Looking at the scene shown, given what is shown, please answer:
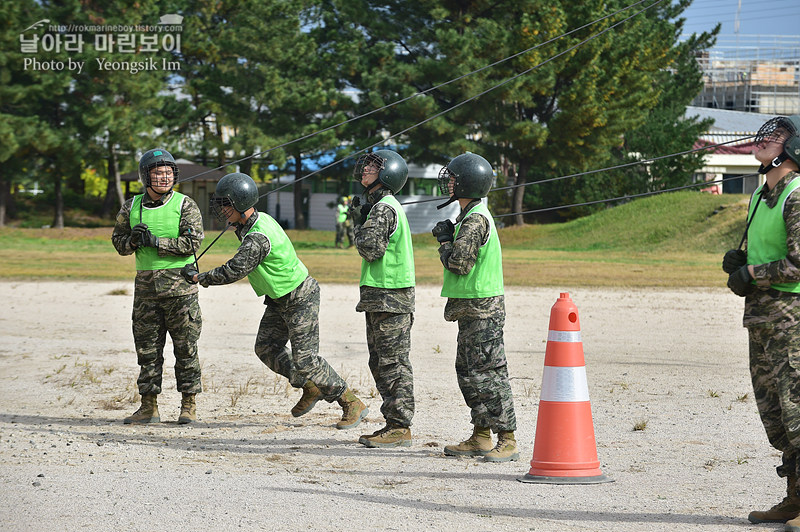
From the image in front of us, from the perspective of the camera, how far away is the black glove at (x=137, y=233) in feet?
27.0

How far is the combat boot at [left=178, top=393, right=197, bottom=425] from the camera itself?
27.5ft

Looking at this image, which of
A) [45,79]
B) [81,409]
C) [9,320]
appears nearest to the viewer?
[81,409]

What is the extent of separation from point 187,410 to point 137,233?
1470 mm

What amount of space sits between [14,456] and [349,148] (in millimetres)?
43575

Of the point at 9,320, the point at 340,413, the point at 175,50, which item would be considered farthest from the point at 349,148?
the point at 340,413

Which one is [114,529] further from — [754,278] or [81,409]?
[81,409]

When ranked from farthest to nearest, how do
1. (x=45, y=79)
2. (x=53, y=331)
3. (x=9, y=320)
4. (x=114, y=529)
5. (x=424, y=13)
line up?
(x=424, y=13) < (x=45, y=79) < (x=9, y=320) < (x=53, y=331) < (x=114, y=529)

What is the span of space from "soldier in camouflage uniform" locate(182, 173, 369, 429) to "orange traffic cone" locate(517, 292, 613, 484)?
2.24 metres

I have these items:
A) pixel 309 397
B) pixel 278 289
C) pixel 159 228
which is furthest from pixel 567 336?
pixel 159 228

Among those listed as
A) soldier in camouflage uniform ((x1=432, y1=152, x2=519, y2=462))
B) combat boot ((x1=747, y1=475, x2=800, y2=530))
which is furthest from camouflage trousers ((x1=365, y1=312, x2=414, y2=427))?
combat boot ((x1=747, y1=475, x2=800, y2=530))

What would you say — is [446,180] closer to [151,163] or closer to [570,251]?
[151,163]

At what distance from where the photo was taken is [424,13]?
154ft

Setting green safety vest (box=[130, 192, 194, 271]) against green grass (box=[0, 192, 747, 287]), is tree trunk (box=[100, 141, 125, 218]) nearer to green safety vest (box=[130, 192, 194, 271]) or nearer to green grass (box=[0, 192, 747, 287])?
green grass (box=[0, 192, 747, 287])

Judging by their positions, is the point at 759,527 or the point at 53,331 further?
the point at 53,331
